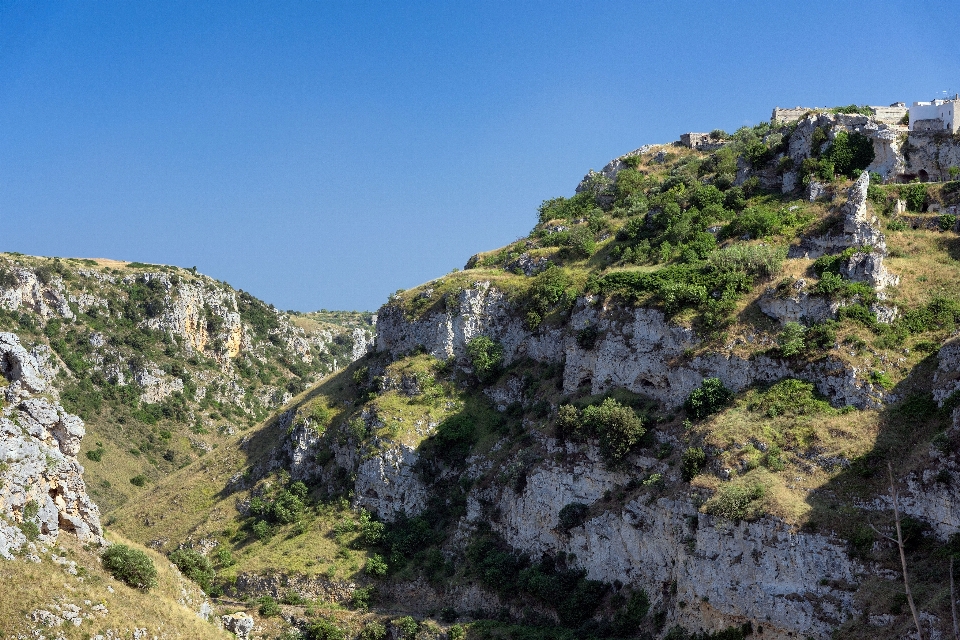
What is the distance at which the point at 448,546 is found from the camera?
69.8 meters

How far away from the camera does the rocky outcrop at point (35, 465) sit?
45.4 meters

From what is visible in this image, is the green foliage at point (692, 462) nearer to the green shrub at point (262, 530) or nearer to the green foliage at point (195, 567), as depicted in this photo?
the green foliage at point (195, 567)

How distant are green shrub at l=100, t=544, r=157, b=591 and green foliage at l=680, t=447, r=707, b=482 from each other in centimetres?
2965

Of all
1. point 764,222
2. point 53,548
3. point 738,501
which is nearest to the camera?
point 53,548

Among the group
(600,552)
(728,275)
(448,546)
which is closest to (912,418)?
(728,275)

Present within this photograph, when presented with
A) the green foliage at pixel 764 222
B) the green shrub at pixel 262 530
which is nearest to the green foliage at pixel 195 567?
the green shrub at pixel 262 530

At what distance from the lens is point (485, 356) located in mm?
77688

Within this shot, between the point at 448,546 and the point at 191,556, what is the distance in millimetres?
18471

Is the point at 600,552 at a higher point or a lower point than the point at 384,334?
lower

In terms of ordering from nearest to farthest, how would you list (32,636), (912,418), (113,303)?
(32,636) < (912,418) < (113,303)

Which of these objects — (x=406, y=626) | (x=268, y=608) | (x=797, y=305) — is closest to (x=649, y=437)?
(x=797, y=305)

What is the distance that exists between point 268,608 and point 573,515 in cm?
2212

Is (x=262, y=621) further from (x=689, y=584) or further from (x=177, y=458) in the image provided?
(x=177, y=458)

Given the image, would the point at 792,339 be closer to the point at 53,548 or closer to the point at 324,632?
the point at 324,632
